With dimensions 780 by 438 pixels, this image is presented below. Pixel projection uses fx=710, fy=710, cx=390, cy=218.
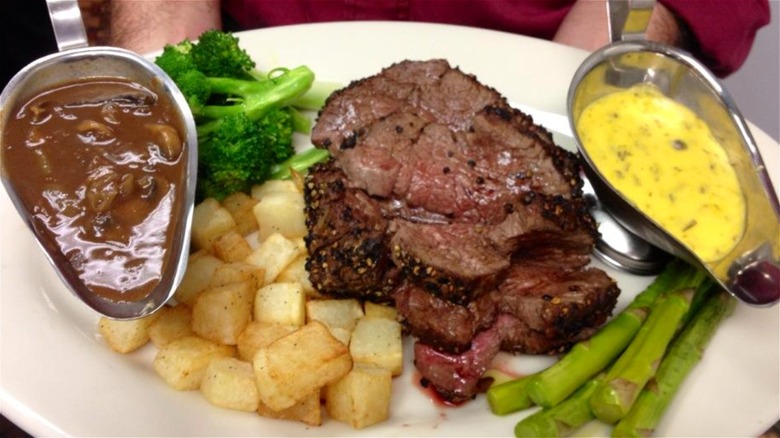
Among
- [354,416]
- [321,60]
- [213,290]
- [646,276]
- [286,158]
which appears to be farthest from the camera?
[321,60]

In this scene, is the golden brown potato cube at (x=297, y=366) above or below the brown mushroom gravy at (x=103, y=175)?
below

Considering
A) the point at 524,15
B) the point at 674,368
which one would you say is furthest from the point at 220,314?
the point at 524,15

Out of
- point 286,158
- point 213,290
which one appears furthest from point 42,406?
point 286,158

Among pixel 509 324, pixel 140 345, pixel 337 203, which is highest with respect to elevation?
pixel 337 203

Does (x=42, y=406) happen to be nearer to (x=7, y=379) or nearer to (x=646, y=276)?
(x=7, y=379)

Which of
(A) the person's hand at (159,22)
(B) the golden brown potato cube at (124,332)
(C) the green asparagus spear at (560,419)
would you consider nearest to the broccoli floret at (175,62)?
(A) the person's hand at (159,22)

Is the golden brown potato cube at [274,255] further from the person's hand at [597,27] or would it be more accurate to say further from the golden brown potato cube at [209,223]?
the person's hand at [597,27]

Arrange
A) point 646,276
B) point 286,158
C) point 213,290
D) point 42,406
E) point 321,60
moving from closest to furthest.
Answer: point 42,406 → point 213,290 → point 646,276 → point 286,158 → point 321,60

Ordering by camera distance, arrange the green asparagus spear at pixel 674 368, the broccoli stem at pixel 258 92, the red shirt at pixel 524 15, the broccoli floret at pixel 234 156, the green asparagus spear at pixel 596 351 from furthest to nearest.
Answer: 1. the red shirt at pixel 524 15
2. the broccoli stem at pixel 258 92
3. the broccoli floret at pixel 234 156
4. the green asparagus spear at pixel 596 351
5. the green asparagus spear at pixel 674 368
